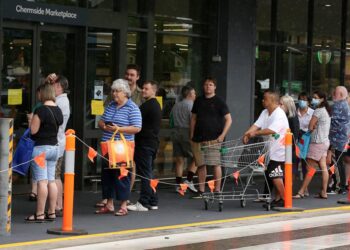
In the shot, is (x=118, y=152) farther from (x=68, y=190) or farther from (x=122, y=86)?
(x=68, y=190)

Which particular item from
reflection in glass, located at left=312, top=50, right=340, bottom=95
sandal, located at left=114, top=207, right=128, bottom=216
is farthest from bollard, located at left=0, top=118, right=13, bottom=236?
reflection in glass, located at left=312, top=50, right=340, bottom=95

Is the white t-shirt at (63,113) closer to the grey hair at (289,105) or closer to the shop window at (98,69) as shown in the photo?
the shop window at (98,69)

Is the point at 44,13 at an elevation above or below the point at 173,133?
above

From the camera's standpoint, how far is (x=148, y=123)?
42.2 ft

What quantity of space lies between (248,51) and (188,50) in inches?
52.2

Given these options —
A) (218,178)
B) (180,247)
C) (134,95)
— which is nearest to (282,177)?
(218,178)

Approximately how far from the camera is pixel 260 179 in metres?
18.2

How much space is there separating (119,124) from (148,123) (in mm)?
757

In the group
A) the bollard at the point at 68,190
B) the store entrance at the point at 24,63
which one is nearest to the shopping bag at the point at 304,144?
the store entrance at the point at 24,63

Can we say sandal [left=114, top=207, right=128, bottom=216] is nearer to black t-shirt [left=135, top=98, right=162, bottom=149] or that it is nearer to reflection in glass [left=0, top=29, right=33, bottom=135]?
black t-shirt [left=135, top=98, right=162, bottom=149]

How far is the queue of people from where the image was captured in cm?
1147

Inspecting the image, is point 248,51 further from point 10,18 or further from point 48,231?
point 48,231

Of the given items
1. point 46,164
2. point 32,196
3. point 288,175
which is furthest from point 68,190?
point 288,175

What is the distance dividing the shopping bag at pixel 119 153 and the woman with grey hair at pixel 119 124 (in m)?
0.13
